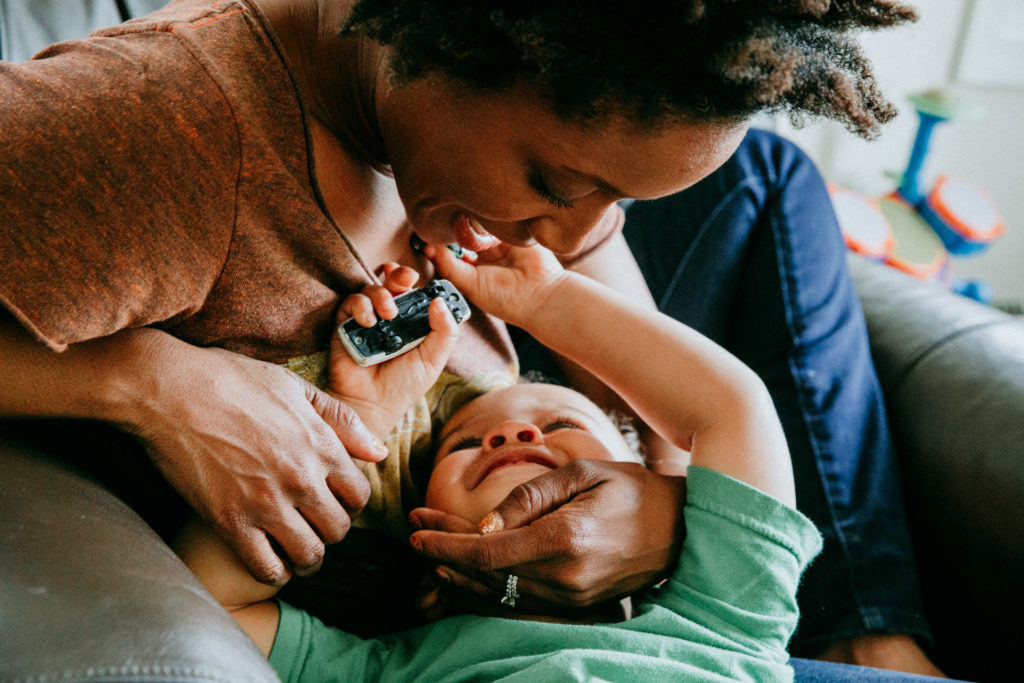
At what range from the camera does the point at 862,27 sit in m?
0.62

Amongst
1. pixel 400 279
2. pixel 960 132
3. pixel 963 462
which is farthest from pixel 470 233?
pixel 960 132

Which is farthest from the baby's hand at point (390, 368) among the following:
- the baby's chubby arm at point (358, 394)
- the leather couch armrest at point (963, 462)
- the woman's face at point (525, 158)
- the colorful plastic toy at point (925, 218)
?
the colorful plastic toy at point (925, 218)

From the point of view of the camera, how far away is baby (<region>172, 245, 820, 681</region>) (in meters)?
0.72

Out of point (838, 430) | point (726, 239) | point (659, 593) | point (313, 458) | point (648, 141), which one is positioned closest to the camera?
point (648, 141)

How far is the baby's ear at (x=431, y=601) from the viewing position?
0.83 m

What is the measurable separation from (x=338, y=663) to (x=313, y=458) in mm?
217

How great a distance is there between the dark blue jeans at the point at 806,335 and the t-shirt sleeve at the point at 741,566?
335mm

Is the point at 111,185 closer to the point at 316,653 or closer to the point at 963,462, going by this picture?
the point at 316,653

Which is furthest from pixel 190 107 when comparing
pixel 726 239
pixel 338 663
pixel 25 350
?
pixel 726 239

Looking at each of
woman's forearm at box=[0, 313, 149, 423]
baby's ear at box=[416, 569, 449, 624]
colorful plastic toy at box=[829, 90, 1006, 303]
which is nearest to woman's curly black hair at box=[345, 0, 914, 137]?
woman's forearm at box=[0, 313, 149, 423]

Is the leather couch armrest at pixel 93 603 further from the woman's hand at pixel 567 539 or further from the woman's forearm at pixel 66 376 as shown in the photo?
the woman's hand at pixel 567 539

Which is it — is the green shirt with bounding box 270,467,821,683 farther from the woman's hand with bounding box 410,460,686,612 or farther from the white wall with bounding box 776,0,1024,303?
the white wall with bounding box 776,0,1024,303

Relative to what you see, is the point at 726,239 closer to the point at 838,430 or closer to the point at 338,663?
the point at 838,430

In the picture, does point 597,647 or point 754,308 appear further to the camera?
point 754,308
